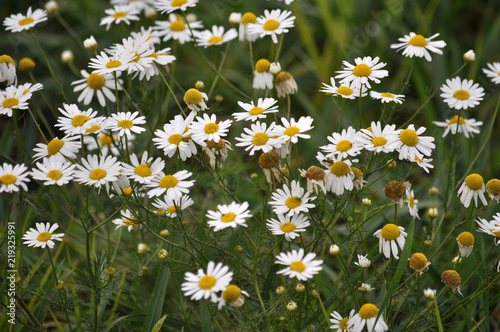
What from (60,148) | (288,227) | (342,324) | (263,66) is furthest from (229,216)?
(263,66)

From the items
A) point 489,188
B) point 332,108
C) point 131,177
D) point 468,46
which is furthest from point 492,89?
point 131,177

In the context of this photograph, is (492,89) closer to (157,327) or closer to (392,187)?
(392,187)

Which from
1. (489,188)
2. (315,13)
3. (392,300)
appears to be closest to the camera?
(489,188)

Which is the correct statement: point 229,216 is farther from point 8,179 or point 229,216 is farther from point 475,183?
point 475,183

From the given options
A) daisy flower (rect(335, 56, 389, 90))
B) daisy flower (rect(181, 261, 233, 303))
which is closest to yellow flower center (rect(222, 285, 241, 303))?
daisy flower (rect(181, 261, 233, 303))

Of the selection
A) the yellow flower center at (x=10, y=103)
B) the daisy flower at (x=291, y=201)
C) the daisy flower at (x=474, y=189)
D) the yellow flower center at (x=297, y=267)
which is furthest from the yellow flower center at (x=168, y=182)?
the daisy flower at (x=474, y=189)
